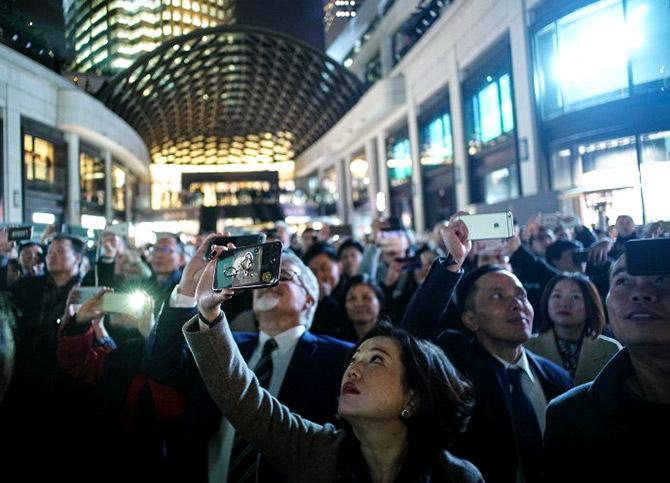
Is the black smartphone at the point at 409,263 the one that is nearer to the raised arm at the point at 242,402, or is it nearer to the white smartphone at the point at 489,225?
the white smartphone at the point at 489,225

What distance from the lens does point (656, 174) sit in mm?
2115

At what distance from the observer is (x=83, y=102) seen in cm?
289

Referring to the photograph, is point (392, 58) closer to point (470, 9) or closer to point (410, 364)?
point (470, 9)

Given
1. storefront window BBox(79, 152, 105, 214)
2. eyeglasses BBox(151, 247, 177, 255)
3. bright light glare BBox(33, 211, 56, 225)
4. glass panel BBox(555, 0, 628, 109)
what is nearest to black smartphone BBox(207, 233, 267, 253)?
bright light glare BBox(33, 211, 56, 225)

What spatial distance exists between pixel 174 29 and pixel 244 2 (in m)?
0.71

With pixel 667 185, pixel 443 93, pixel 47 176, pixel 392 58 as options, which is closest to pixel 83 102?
pixel 47 176

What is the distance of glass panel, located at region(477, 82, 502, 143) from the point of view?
1391 centimetres

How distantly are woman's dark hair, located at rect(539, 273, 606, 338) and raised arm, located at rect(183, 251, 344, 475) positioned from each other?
5.96 feet

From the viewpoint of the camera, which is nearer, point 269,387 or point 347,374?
point 347,374

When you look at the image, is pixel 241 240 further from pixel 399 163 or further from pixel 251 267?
pixel 399 163

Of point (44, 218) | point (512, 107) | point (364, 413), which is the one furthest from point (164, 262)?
point (512, 107)

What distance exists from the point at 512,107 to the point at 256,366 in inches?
468

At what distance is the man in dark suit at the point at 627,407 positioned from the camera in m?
1.39

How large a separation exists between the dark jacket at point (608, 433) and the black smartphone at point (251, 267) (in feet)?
3.36
